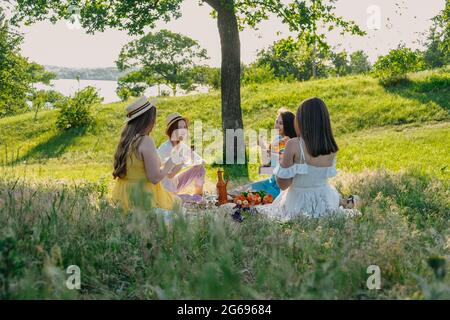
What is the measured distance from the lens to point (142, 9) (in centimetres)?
1411

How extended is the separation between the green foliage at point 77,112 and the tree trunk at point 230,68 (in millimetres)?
9478

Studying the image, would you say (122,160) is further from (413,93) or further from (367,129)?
(413,93)

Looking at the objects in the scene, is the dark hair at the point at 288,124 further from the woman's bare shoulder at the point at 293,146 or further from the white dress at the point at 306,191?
the woman's bare shoulder at the point at 293,146

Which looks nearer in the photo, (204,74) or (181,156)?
(181,156)

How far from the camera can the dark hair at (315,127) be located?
22.1ft

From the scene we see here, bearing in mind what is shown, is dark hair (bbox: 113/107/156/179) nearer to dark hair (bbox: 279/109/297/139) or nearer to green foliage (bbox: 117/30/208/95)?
dark hair (bbox: 279/109/297/139)

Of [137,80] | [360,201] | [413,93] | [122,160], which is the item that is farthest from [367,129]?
[137,80]

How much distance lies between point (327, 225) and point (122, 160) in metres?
2.72

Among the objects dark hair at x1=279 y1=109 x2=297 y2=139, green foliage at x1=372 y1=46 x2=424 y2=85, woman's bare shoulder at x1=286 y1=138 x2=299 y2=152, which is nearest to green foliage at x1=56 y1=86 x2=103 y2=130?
green foliage at x1=372 y1=46 x2=424 y2=85

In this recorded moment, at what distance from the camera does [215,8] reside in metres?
14.4

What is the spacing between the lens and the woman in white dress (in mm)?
6785

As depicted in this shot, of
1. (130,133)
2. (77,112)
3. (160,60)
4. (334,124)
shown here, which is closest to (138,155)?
(130,133)

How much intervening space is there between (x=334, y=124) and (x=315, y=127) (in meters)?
12.4

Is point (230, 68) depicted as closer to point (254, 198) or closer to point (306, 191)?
point (254, 198)
